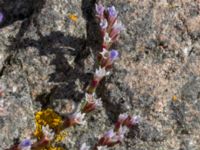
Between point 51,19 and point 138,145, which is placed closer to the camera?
point 138,145

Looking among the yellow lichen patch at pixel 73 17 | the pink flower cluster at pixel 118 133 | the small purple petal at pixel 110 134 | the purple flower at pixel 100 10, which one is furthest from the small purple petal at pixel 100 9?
the small purple petal at pixel 110 134

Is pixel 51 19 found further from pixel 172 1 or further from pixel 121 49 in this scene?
pixel 172 1

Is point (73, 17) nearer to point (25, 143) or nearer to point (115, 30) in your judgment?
point (115, 30)

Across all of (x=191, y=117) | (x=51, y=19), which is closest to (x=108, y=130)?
(x=191, y=117)

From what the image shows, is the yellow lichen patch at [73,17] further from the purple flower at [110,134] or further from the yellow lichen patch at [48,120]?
the purple flower at [110,134]

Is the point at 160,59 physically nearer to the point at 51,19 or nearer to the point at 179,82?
the point at 179,82

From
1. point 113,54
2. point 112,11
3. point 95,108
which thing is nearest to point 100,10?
point 112,11

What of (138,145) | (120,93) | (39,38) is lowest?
(138,145)

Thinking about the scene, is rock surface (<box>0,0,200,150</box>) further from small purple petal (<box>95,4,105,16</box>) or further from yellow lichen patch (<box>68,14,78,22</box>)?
small purple petal (<box>95,4,105,16</box>)

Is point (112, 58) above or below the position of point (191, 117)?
above
